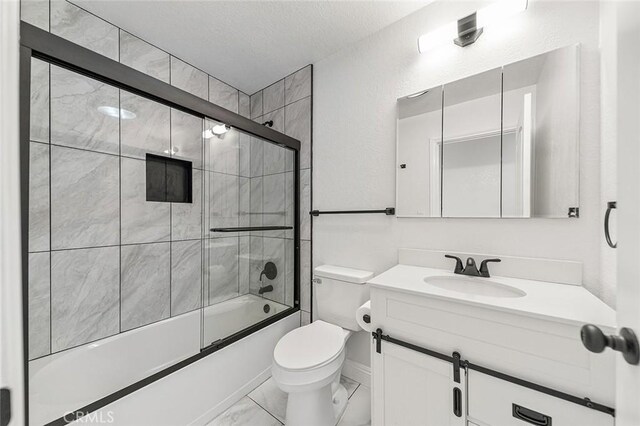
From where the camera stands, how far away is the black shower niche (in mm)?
1795

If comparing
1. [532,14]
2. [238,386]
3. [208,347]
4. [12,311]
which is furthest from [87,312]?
[532,14]

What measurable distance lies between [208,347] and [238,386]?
35cm

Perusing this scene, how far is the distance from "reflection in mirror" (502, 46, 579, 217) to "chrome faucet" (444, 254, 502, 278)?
0.27 metres

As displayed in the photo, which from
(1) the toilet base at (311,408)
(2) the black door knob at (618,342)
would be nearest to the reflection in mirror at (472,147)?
(2) the black door knob at (618,342)

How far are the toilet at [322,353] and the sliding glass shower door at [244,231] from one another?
445mm

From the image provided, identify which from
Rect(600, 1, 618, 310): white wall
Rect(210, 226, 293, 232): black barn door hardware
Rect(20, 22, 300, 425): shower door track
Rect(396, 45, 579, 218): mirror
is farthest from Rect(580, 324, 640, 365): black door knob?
Rect(210, 226, 293, 232): black barn door hardware

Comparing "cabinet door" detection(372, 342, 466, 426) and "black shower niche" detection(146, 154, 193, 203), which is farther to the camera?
"black shower niche" detection(146, 154, 193, 203)

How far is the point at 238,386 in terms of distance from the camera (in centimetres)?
158

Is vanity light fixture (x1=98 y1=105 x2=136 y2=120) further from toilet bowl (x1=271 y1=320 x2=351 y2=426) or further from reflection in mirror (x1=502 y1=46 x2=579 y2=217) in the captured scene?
reflection in mirror (x1=502 y1=46 x2=579 y2=217)

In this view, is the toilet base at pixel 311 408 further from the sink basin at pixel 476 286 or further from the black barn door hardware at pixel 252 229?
the black barn door hardware at pixel 252 229

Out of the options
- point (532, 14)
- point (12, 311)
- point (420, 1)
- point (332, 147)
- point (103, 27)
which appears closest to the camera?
point (12, 311)

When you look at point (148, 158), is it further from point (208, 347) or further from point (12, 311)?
point (12, 311)

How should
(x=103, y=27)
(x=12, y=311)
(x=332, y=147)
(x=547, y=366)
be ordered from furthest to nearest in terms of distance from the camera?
(x=332, y=147)
(x=103, y=27)
(x=547, y=366)
(x=12, y=311)

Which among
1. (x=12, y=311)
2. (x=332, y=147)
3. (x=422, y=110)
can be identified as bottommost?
(x=12, y=311)
